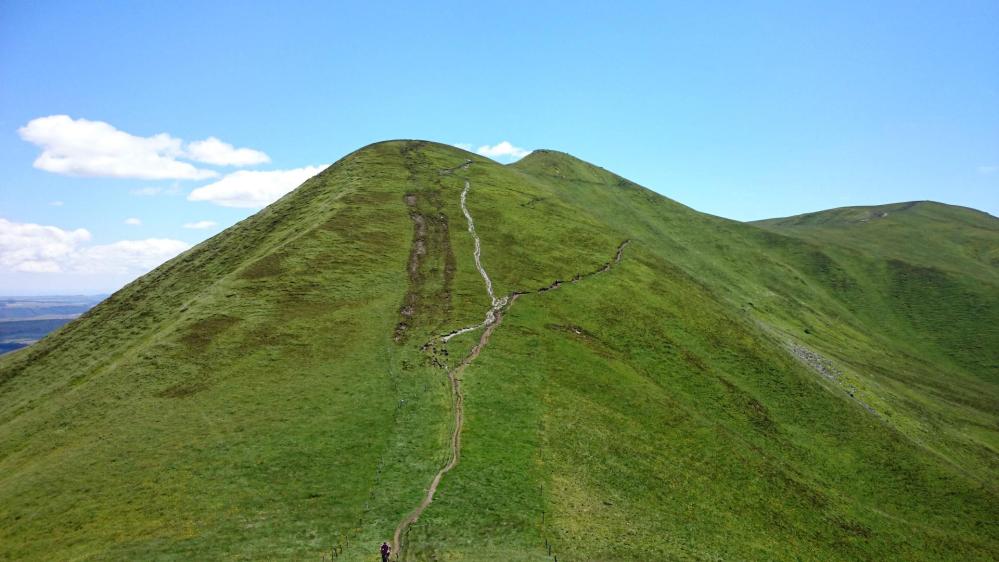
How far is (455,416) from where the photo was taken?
4712 centimetres

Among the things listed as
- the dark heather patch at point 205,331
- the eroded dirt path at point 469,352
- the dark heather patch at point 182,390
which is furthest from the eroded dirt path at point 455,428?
the dark heather patch at point 205,331

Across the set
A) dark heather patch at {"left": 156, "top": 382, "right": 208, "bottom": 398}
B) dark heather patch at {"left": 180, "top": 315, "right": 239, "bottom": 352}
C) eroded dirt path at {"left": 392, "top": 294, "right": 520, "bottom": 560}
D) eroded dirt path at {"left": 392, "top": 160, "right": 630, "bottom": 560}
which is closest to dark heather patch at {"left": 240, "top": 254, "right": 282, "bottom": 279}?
dark heather patch at {"left": 180, "top": 315, "right": 239, "bottom": 352}

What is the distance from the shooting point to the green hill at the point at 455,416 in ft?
116

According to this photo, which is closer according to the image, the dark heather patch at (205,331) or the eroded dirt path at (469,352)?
the eroded dirt path at (469,352)

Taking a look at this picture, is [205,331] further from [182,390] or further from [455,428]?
[455,428]

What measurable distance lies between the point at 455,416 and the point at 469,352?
11753 mm

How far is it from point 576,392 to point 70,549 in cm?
4280

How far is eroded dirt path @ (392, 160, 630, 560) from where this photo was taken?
35625 millimetres

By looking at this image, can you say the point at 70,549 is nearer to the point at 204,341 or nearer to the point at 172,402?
the point at 172,402

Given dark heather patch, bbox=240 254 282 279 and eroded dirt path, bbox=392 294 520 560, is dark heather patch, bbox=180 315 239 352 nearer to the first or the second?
dark heather patch, bbox=240 254 282 279

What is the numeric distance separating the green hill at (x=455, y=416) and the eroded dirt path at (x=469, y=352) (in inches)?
14.8

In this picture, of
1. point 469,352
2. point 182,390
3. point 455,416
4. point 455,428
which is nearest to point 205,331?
point 182,390

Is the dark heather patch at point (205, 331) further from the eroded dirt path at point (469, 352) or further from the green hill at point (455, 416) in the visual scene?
the eroded dirt path at point (469, 352)

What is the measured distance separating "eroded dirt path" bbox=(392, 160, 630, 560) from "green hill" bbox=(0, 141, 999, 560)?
1.24ft
